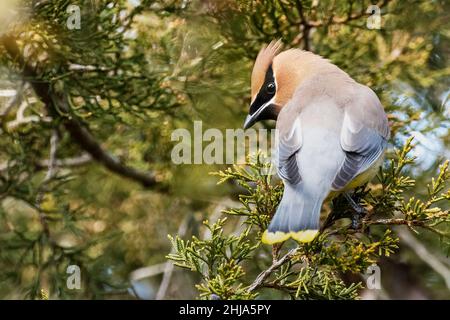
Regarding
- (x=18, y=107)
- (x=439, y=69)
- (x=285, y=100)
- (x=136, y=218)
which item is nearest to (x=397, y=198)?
(x=285, y=100)

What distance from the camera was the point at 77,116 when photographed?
12.9 ft

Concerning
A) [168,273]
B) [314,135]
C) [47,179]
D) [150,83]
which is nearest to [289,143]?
[314,135]

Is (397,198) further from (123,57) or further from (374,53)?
(123,57)

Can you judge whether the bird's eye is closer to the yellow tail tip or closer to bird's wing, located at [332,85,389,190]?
bird's wing, located at [332,85,389,190]

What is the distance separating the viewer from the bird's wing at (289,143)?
9.43 ft

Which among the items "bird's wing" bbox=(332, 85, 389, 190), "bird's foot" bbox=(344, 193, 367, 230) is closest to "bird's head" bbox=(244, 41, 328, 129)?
"bird's wing" bbox=(332, 85, 389, 190)

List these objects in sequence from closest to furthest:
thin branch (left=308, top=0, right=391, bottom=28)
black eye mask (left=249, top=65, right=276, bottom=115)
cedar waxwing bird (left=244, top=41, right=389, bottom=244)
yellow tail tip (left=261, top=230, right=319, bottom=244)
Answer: yellow tail tip (left=261, top=230, right=319, bottom=244), cedar waxwing bird (left=244, top=41, right=389, bottom=244), black eye mask (left=249, top=65, right=276, bottom=115), thin branch (left=308, top=0, right=391, bottom=28)

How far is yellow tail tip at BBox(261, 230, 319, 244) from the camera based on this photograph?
99.7 inches

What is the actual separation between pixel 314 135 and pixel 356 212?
343 mm

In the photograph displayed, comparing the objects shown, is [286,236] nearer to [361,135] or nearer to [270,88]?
[361,135]

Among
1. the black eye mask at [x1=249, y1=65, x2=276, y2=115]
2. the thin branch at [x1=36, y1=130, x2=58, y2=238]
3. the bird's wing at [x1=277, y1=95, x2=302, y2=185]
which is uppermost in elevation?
the black eye mask at [x1=249, y1=65, x2=276, y2=115]

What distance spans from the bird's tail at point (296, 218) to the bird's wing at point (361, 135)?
135 mm

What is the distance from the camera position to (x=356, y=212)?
2891 mm
